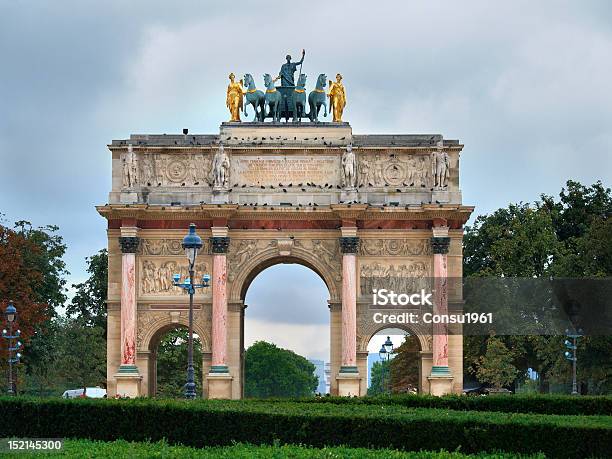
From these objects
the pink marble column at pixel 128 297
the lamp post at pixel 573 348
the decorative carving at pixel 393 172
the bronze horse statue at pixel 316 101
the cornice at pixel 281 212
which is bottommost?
the lamp post at pixel 573 348

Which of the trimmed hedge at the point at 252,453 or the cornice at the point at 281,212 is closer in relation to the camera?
the trimmed hedge at the point at 252,453

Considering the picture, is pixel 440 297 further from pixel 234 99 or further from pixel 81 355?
pixel 81 355

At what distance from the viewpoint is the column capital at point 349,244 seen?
52.1m

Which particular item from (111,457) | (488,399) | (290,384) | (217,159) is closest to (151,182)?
(217,159)

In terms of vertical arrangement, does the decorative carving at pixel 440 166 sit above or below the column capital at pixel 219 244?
above

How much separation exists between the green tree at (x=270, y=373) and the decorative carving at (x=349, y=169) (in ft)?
315

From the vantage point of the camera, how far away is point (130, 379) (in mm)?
51156

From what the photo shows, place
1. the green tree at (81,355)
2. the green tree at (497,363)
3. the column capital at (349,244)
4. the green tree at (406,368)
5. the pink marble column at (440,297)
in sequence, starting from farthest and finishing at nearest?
the green tree at (406,368) → the green tree at (81,355) → the green tree at (497,363) → the column capital at (349,244) → the pink marble column at (440,297)

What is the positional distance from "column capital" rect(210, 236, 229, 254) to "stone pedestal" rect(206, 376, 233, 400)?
4963 millimetres

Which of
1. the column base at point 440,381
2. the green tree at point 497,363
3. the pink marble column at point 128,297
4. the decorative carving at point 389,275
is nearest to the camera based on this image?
the column base at point 440,381

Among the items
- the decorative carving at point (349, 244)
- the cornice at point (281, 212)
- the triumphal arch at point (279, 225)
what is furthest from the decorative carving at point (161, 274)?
the decorative carving at point (349, 244)

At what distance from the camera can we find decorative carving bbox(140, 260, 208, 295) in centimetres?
5269

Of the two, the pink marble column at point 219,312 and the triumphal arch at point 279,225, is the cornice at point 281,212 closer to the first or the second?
the triumphal arch at point 279,225

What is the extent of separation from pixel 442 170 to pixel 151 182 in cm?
Result: 1192
